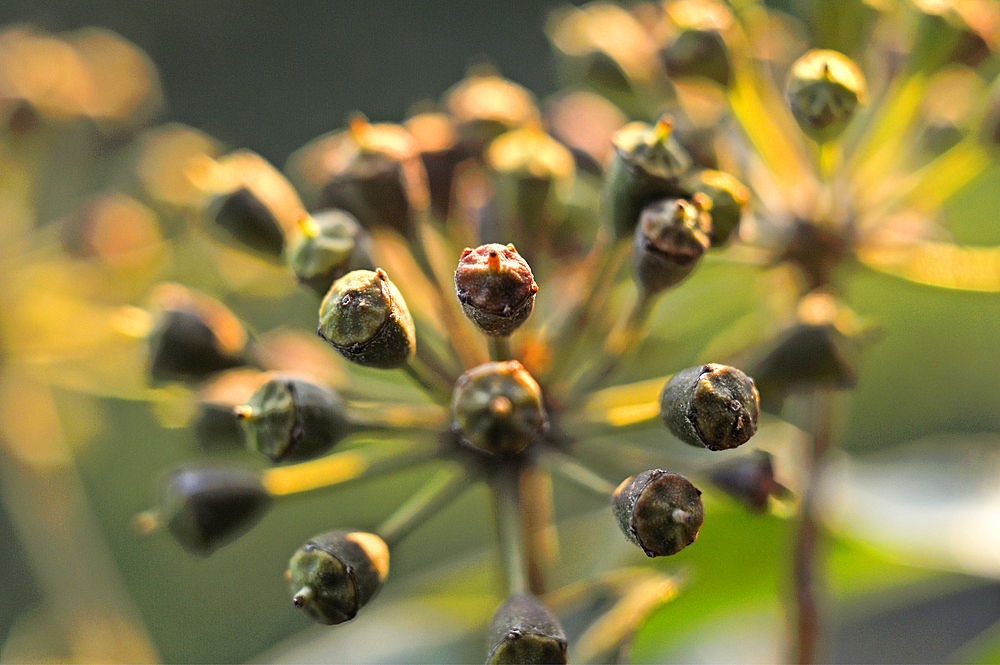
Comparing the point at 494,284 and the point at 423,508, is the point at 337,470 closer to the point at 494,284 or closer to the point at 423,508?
the point at 423,508

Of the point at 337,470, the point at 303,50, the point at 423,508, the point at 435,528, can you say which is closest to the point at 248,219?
the point at 337,470

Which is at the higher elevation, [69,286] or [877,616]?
[69,286]

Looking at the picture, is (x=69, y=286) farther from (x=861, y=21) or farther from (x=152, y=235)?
(x=861, y=21)

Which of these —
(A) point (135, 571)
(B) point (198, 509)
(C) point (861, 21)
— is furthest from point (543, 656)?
(A) point (135, 571)

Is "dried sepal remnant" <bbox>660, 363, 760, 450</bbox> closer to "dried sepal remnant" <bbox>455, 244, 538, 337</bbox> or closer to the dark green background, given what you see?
"dried sepal remnant" <bbox>455, 244, 538, 337</bbox>

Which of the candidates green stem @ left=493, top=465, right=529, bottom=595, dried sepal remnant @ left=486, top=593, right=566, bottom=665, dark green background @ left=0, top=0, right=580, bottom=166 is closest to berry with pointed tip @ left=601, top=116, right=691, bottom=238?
green stem @ left=493, top=465, right=529, bottom=595

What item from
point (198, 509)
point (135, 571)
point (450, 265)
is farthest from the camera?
point (135, 571)

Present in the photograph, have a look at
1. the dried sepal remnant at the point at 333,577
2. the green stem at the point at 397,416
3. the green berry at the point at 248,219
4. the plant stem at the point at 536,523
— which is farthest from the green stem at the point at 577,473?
the green berry at the point at 248,219
